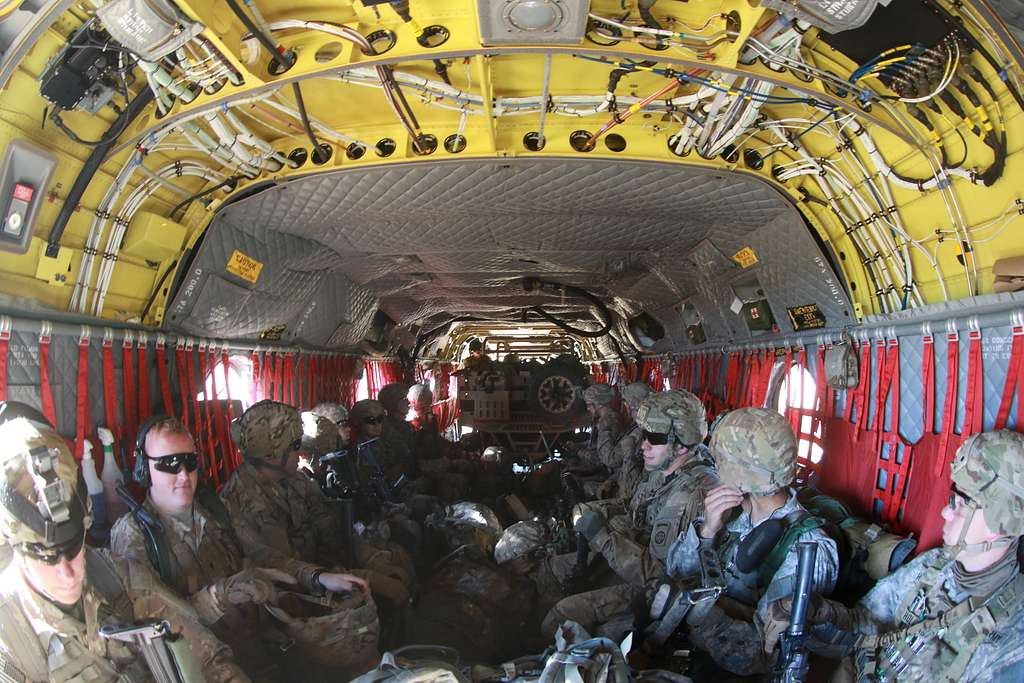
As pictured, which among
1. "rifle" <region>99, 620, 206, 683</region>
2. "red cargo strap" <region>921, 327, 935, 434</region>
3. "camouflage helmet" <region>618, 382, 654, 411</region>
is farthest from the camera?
"camouflage helmet" <region>618, 382, 654, 411</region>

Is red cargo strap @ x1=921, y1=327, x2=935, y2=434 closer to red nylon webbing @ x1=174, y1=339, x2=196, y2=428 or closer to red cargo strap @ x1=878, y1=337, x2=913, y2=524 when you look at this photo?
red cargo strap @ x1=878, y1=337, x2=913, y2=524

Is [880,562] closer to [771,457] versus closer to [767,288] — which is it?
[771,457]

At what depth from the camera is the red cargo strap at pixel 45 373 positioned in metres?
2.79

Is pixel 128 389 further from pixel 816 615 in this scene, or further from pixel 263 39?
pixel 816 615

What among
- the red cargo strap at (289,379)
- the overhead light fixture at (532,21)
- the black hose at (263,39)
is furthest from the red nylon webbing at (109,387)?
the red cargo strap at (289,379)

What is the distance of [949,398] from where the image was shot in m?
2.99

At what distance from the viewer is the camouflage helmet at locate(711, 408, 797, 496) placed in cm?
295

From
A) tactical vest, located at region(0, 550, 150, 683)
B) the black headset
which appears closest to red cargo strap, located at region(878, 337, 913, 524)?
tactical vest, located at region(0, 550, 150, 683)

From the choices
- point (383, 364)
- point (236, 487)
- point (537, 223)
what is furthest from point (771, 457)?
point (383, 364)

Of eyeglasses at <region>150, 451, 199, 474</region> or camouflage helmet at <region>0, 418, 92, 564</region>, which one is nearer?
camouflage helmet at <region>0, 418, 92, 564</region>

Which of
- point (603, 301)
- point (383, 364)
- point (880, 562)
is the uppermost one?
point (603, 301)

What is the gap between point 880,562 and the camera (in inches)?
114

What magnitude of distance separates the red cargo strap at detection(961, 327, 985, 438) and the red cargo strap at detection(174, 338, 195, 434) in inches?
173

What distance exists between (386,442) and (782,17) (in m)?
6.31
